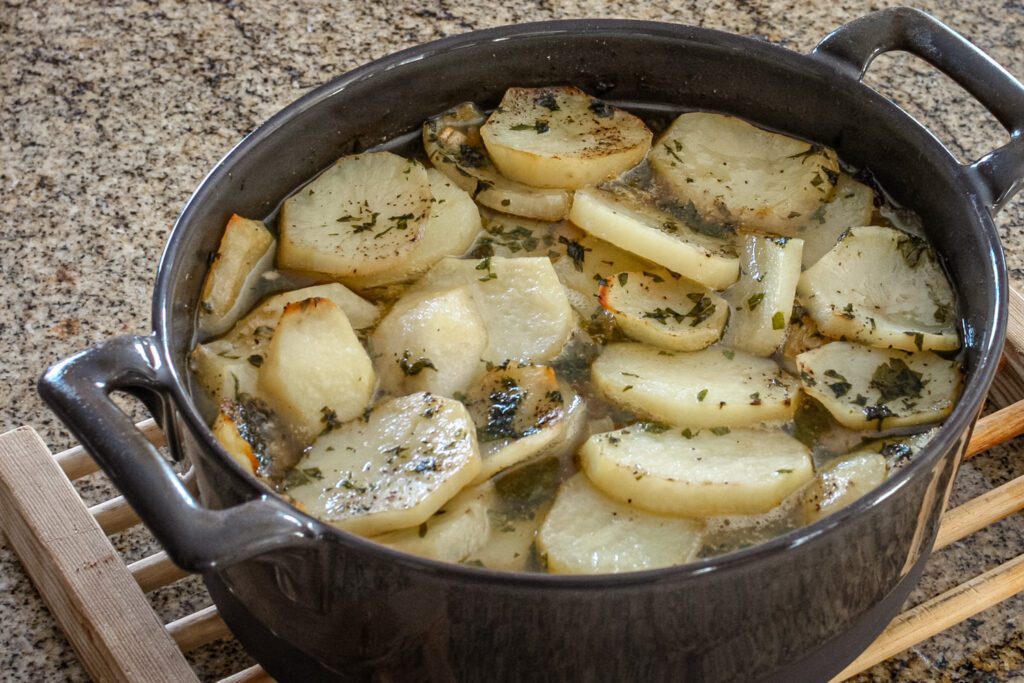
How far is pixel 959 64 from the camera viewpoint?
1.37 m

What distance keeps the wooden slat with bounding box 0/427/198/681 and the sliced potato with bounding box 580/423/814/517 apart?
48cm

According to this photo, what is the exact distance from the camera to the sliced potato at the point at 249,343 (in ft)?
4.00

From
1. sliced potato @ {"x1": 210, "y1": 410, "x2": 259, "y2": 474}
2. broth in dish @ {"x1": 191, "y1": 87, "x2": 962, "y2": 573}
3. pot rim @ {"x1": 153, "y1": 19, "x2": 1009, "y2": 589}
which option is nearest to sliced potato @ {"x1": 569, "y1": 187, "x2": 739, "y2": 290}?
broth in dish @ {"x1": 191, "y1": 87, "x2": 962, "y2": 573}

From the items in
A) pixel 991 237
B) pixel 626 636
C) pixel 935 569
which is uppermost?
pixel 991 237

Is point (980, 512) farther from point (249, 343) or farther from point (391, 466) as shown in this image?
point (249, 343)

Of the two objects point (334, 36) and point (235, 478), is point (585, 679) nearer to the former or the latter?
Result: point (235, 478)

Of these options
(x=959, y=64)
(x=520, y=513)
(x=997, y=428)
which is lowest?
(x=997, y=428)

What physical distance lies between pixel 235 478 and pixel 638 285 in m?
0.51

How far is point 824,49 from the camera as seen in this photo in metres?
1.44

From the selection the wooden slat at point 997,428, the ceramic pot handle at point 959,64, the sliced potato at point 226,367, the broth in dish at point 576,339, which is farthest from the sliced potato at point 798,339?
→ the sliced potato at point 226,367

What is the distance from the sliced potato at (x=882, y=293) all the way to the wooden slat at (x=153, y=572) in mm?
752

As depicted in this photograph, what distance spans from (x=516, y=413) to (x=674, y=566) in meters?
0.33

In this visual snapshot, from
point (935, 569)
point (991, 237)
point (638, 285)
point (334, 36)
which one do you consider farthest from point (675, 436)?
point (334, 36)

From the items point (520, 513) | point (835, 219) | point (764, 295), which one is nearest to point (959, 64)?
point (835, 219)
